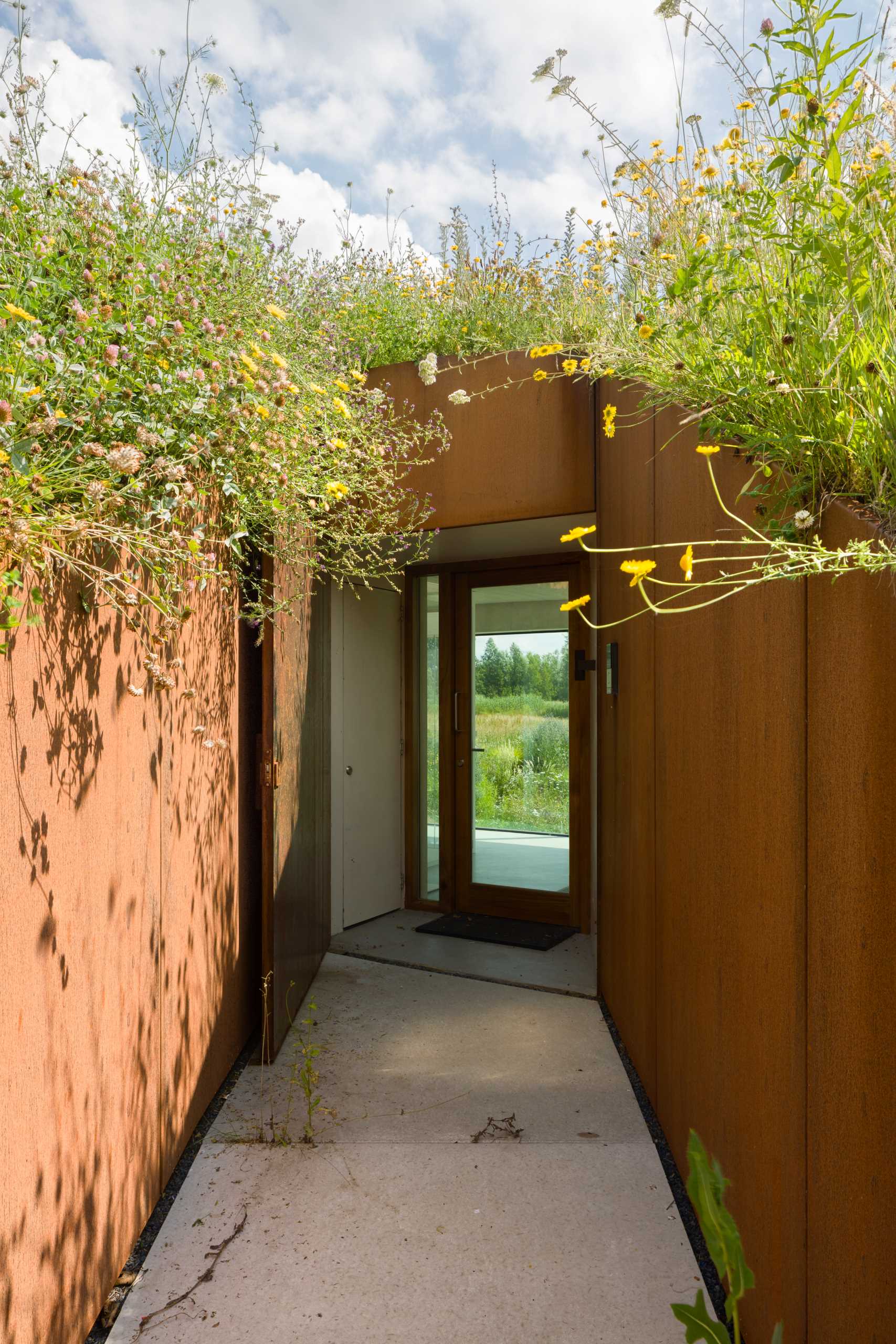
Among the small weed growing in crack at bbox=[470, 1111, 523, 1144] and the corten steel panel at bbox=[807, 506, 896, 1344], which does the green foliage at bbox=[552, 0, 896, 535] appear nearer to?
the corten steel panel at bbox=[807, 506, 896, 1344]

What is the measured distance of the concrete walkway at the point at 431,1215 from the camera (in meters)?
2.03

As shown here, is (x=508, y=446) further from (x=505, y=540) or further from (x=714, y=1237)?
(x=714, y=1237)

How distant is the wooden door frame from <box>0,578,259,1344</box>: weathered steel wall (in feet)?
10.00

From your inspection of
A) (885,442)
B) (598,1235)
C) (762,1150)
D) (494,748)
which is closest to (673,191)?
(885,442)

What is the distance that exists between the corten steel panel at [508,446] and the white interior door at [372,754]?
53.3 inches

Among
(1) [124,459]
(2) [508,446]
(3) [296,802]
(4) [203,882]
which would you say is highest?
(2) [508,446]

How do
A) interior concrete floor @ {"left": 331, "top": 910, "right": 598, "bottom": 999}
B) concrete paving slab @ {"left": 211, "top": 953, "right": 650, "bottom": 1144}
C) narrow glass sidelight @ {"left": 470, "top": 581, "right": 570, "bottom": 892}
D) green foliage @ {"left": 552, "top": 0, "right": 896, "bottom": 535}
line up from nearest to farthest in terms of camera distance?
1. green foliage @ {"left": 552, "top": 0, "right": 896, "bottom": 535}
2. concrete paving slab @ {"left": 211, "top": 953, "right": 650, "bottom": 1144}
3. interior concrete floor @ {"left": 331, "top": 910, "right": 598, "bottom": 999}
4. narrow glass sidelight @ {"left": 470, "top": 581, "right": 570, "bottom": 892}

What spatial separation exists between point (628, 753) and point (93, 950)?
2210 mm

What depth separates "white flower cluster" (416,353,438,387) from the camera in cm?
391

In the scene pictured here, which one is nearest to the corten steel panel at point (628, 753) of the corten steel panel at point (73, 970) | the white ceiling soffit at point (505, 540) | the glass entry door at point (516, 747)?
the white ceiling soffit at point (505, 540)

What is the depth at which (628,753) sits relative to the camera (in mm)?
3428

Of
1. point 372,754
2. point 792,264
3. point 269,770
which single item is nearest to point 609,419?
point 792,264

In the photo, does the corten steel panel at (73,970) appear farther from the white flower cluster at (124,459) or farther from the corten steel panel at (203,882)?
the white flower cluster at (124,459)

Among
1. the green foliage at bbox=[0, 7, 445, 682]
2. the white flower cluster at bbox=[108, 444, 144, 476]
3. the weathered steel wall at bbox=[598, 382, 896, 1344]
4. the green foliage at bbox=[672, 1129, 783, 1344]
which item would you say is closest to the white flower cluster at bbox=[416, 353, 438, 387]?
the green foliage at bbox=[0, 7, 445, 682]
